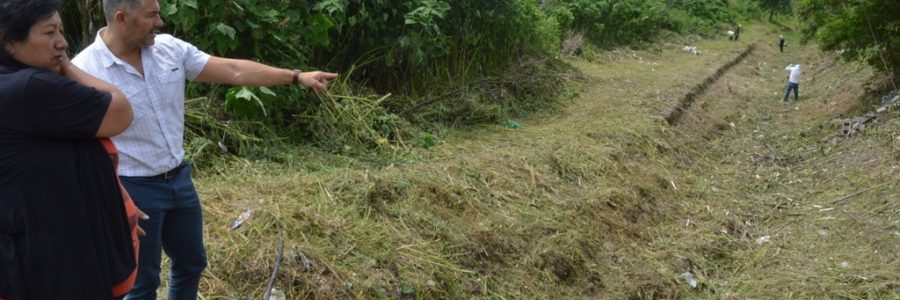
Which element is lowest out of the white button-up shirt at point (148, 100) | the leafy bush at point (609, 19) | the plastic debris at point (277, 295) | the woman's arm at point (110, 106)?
the leafy bush at point (609, 19)

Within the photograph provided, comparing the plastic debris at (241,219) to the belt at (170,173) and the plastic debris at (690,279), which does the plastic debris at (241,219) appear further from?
the plastic debris at (690,279)

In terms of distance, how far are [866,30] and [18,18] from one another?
10038 mm

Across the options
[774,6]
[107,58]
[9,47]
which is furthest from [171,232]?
[774,6]

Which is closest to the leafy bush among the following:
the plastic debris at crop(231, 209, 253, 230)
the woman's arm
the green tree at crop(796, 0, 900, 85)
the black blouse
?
the green tree at crop(796, 0, 900, 85)

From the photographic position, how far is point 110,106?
2.06m

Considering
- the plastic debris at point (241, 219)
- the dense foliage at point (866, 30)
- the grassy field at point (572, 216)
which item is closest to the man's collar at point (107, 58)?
the grassy field at point (572, 216)

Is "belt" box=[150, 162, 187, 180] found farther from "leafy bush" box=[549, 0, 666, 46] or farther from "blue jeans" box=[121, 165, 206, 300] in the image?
"leafy bush" box=[549, 0, 666, 46]

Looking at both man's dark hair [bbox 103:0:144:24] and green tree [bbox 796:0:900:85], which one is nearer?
man's dark hair [bbox 103:0:144:24]

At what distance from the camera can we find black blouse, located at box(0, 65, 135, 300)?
76.2 inches

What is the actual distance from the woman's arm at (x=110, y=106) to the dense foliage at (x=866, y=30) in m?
9.56

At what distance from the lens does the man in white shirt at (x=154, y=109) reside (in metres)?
2.48

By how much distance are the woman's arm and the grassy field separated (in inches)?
61.1

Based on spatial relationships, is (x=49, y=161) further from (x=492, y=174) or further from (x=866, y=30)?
(x=866, y=30)

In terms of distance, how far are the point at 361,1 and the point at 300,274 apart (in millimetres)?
3550
